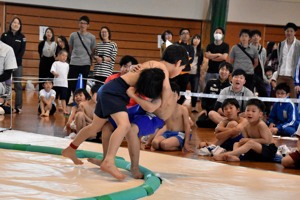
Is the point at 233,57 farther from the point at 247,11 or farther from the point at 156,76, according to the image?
the point at 247,11

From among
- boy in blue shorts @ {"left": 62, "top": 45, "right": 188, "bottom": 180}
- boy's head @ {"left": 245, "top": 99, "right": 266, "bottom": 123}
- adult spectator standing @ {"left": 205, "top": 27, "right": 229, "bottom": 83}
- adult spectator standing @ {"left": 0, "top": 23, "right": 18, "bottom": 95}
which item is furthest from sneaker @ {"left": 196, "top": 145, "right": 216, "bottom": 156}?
adult spectator standing @ {"left": 205, "top": 27, "right": 229, "bottom": 83}

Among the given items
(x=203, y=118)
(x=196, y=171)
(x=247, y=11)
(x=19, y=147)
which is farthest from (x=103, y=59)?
(x=247, y=11)

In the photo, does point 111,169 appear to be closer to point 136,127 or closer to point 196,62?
point 136,127

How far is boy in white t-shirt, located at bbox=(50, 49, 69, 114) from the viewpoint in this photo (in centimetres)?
806

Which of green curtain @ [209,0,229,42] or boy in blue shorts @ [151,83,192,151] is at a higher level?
green curtain @ [209,0,229,42]

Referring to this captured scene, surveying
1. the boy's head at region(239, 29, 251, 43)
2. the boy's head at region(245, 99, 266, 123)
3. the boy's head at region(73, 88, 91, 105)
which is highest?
the boy's head at region(239, 29, 251, 43)

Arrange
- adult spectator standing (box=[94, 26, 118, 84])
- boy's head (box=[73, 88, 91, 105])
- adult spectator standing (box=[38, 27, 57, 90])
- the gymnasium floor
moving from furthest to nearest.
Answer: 1. adult spectator standing (box=[38, 27, 57, 90])
2. adult spectator standing (box=[94, 26, 118, 84])
3. boy's head (box=[73, 88, 91, 105])
4. the gymnasium floor

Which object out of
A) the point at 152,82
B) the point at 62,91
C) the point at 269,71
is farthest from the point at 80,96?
the point at 269,71

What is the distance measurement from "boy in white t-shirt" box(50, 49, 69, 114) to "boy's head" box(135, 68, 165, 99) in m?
4.60

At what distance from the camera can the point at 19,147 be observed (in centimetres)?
441

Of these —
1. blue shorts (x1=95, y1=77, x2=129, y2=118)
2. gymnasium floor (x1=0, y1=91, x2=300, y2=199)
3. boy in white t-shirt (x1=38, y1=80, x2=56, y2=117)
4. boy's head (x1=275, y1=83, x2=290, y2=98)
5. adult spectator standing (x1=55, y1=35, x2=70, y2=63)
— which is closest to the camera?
gymnasium floor (x1=0, y1=91, x2=300, y2=199)

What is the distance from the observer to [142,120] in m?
3.70

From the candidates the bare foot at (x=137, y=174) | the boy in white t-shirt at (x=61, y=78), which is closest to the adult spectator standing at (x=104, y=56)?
the boy in white t-shirt at (x=61, y=78)

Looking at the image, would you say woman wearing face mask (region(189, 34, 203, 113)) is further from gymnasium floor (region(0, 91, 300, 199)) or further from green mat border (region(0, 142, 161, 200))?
green mat border (region(0, 142, 161, 200))
